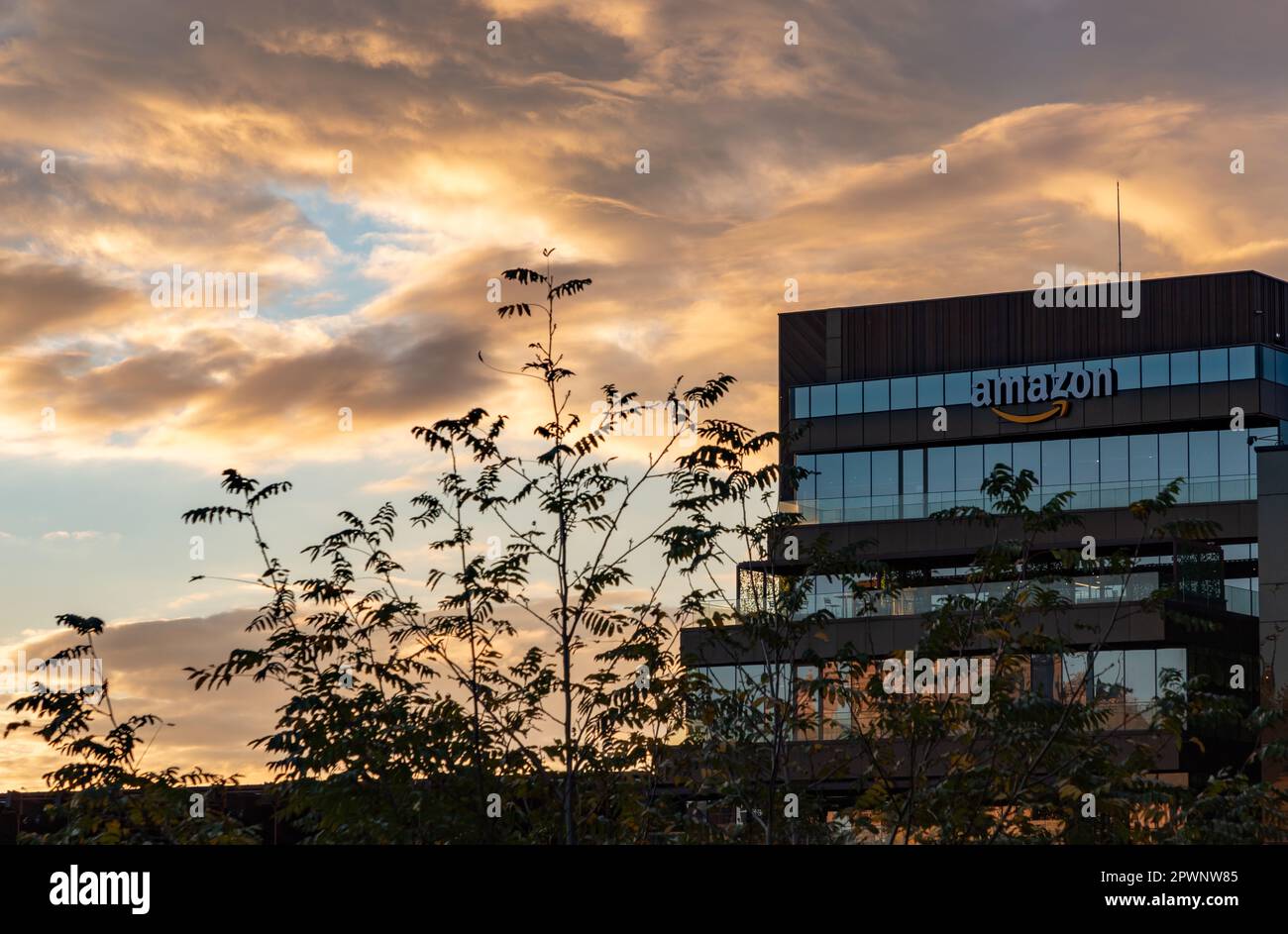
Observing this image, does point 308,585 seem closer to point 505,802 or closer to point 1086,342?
point 505,802

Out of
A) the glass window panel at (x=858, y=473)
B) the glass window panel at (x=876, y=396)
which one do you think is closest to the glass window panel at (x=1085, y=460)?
the glass window panel at (x=876, y=396)

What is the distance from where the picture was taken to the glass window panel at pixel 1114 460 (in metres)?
70.9

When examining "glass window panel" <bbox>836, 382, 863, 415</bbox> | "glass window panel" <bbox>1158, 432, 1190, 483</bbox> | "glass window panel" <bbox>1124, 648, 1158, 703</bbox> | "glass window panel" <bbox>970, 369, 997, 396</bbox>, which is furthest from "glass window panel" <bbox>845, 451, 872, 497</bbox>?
"glass window panel" <bbox>1124, 648, 1158, 703</bbox>

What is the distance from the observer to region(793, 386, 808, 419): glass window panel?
75.8 m

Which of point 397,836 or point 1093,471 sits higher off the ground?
point 1093,471

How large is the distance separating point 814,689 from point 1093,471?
58.3m

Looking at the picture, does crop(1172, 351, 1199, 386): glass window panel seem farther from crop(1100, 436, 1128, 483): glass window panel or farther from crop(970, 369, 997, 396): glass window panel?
crop(970, 369, 997, 396): glass window panel

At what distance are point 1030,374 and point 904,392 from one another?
569 cm

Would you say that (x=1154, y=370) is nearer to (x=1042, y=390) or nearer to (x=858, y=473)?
(x=1042, y=390)

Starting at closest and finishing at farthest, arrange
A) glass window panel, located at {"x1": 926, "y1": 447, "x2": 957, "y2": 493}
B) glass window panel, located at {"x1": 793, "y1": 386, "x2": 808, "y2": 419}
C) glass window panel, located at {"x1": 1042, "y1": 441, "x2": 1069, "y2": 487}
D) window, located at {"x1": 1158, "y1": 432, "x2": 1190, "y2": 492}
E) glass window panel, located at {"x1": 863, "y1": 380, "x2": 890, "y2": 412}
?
window, located at {"x1": 1158, "y1": 432, "x2": 1190, "y2": 492} → glass window panel, located at {"x1": 1042, "y1": 441, "x2": 1069, "y2": 487} → glass window panel, located at {"x1": 926, "y1": 447, "x2": 957, "y2": 493} → glass window panel, located at {"x1": 863, "y1": 380, "x2": 890, "y2": 412} → glass window panel, located at {"x1": 793, "y1": 386, "x2": 808, "y2": 419}

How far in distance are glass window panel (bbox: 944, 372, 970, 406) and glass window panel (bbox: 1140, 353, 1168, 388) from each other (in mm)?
7593

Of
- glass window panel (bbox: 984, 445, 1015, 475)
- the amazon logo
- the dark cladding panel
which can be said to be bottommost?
glass window panel (bbox: 984, 445, 1015, 475)

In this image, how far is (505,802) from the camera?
1612 cm
